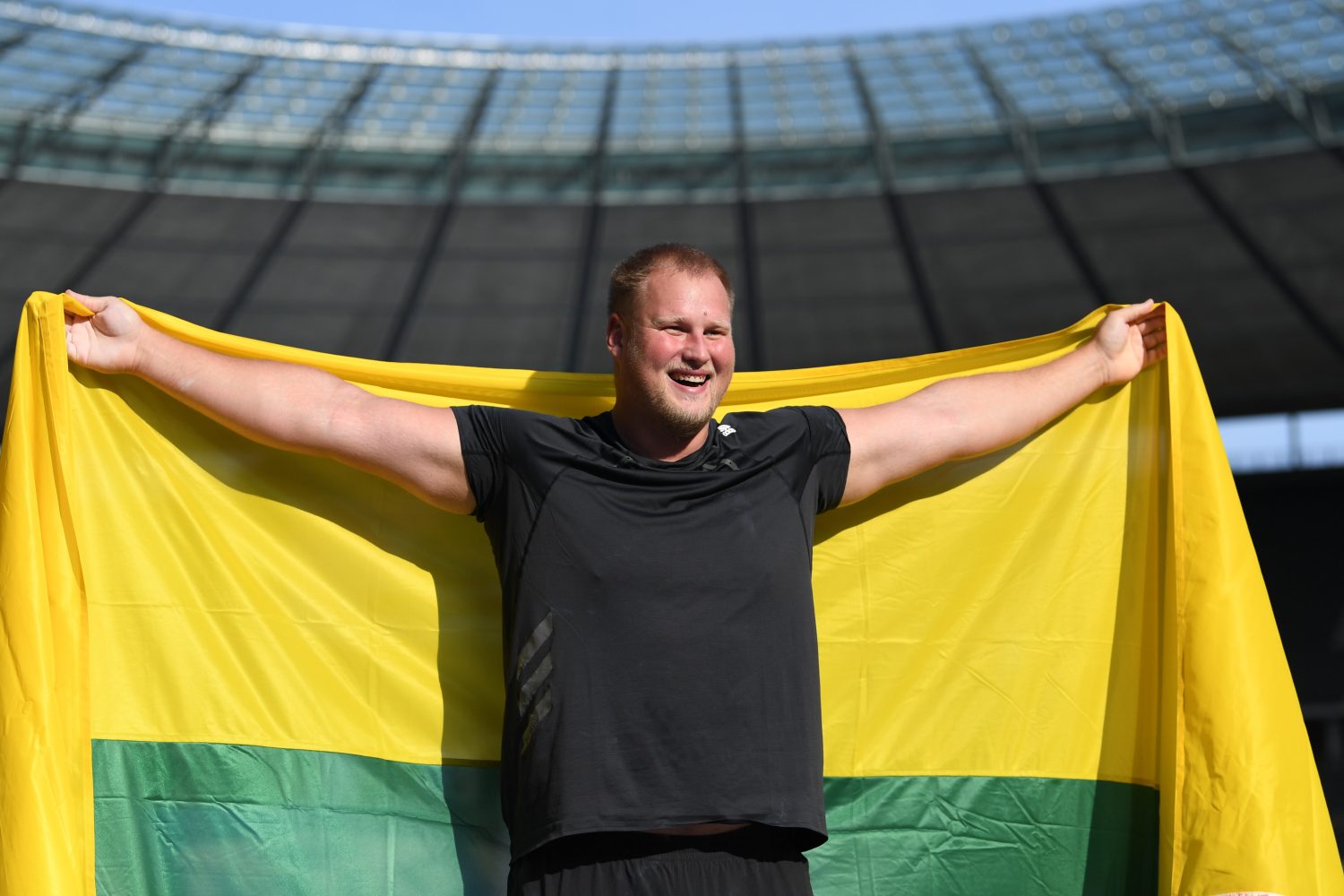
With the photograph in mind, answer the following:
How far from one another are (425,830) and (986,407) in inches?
63.4

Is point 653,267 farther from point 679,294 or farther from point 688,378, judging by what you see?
point 688,378

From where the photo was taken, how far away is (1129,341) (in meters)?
3.44

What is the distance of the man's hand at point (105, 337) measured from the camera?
9.68 ft

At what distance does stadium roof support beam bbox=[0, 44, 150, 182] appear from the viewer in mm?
10680

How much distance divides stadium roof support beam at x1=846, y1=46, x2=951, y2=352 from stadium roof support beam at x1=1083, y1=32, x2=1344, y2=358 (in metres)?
1.76

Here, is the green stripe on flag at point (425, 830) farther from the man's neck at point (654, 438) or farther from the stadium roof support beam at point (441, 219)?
the stadium roof support beam at point (441, 219)

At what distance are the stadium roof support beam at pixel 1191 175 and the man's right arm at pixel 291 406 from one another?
9.19 meters

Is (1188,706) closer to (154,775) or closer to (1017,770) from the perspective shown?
(1017,770)

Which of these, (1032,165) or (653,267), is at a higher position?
(1032,165)

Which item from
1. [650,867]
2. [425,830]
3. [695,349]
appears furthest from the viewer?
[425,830]

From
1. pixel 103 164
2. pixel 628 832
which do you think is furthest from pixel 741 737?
pixel 103 164

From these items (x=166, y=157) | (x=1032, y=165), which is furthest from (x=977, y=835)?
(x=166, y=157)

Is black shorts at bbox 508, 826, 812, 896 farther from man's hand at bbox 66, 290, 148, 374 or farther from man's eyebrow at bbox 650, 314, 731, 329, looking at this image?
man's hand at bbox 66, 290, 148, 374

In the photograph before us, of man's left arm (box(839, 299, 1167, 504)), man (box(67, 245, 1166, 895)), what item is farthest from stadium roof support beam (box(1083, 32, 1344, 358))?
man (box(67, 245, 1166, 895))
